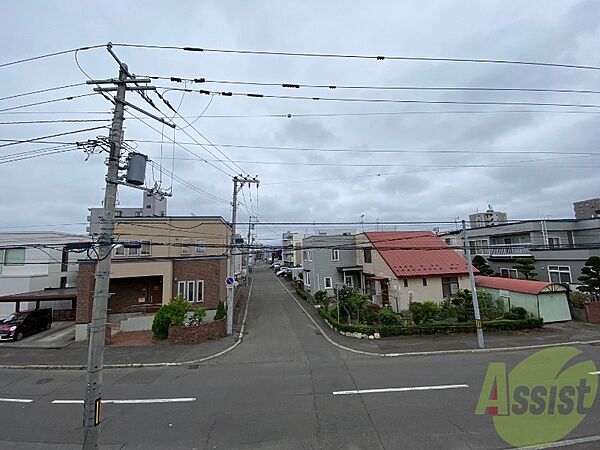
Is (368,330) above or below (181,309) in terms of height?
below

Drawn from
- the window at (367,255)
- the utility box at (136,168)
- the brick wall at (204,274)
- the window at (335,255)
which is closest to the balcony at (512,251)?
the window at (367,255)

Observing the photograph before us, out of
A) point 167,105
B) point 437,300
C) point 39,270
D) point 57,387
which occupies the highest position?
point 167,105

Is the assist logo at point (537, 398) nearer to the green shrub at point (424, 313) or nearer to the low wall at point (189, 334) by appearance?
the green shrub at point (424, 313)

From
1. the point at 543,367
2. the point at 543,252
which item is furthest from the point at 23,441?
the point at 543,252

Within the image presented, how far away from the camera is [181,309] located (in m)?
16.8

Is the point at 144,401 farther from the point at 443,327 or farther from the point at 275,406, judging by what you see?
the point at 443,327

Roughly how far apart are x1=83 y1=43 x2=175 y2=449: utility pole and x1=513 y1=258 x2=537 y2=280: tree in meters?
29.7

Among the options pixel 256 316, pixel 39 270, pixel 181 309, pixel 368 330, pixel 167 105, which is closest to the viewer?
pixel 167 105

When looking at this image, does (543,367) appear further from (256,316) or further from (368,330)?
(256,316)

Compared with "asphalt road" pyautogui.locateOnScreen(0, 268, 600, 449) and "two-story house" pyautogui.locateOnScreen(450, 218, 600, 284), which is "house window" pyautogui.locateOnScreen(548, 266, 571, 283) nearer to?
"two-story house" pyautogui.locateOnScreen(450, 218, 600, 284)

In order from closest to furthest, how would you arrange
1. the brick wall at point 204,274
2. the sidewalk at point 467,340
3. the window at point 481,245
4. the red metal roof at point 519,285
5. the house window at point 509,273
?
the sidewalk at point 467,340
the red metal roof at point 519,285
the brick wall at point 204,274
the house window at point 509,273
the window at point 481,245

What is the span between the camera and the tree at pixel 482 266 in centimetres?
2931

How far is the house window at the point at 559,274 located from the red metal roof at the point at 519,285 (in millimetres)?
6496

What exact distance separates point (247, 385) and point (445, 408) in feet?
19.6
